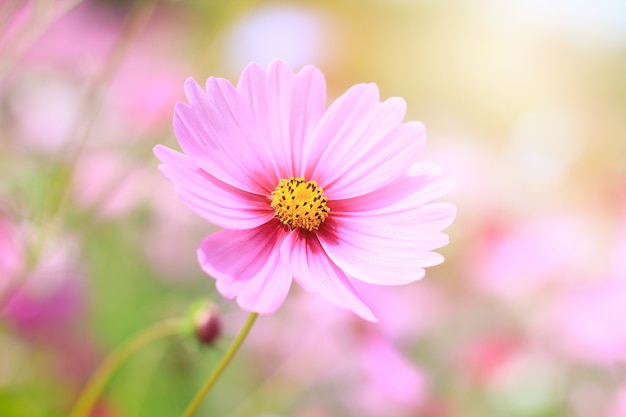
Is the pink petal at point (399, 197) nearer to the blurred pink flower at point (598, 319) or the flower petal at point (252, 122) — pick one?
the flower petal at point (252, 122)

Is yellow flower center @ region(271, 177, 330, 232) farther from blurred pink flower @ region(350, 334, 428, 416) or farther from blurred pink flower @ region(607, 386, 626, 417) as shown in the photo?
blurred pink flower @ region(607, 386, 626, 417)

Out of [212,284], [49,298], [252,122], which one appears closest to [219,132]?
[252,122]

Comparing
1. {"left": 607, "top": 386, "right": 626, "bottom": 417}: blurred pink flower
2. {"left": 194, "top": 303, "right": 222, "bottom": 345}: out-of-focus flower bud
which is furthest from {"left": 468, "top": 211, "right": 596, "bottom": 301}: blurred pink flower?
{"left": 194, "top": 303, "right": 222, "bottom": 345}: out-of-focus flower bud

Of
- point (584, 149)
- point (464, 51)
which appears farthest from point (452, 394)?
point (464, 51)

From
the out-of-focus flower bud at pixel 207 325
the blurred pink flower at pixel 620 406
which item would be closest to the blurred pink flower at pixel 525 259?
the blurred pink flower at pixel 620 406

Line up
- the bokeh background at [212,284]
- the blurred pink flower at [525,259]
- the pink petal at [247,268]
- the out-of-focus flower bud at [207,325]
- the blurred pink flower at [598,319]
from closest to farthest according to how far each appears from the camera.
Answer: the pink petal at [247,268]
the out-of-focus flower bud at [207,325]
the bokeh background at [212,284]
the blurred pink flower at [598,319]
the blurred pink flower at [525,259]

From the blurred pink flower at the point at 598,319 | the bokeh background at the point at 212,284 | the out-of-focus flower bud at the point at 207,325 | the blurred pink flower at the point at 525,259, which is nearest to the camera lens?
the out-of-focus flower bud at the point at 207,325

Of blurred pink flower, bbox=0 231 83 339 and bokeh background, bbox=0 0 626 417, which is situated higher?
bokeh background, bbox=0 0 626 417
